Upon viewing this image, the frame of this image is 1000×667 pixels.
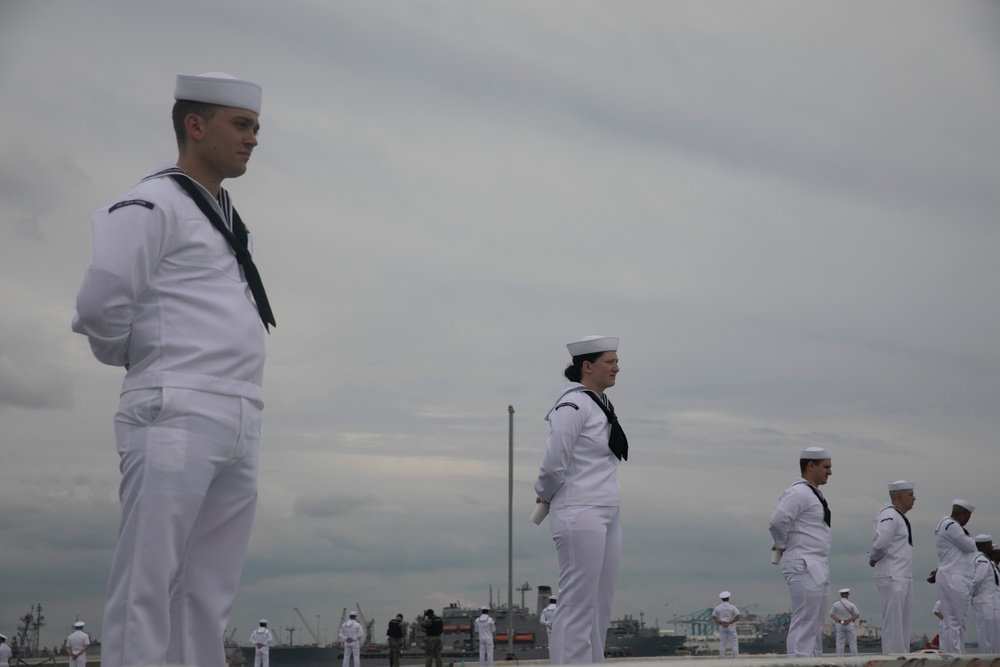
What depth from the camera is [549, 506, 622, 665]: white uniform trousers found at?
7141 mm

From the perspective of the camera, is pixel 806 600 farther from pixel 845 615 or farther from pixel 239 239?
pixel 845 615

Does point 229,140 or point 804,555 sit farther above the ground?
point 229,140

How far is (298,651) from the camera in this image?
5578 centimetres

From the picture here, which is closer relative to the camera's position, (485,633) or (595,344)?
(595,344)

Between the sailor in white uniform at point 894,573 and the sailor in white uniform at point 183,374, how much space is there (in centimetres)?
1173

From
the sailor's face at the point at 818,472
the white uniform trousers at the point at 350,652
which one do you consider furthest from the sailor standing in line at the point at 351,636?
the sailor's face at the point at 818,472

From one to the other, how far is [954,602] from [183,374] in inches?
613

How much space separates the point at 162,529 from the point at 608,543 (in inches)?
179

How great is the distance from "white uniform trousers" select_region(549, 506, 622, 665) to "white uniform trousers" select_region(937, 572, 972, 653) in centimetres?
1073

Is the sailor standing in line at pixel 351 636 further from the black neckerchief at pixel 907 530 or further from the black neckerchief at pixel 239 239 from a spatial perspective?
the black neckerchief at pixel 239 239

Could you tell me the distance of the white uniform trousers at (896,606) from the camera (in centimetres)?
1343

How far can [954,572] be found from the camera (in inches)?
631

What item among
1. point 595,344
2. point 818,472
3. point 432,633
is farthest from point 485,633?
point 595,344

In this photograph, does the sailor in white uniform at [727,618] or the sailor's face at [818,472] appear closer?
the sailor's face at [818,472]
